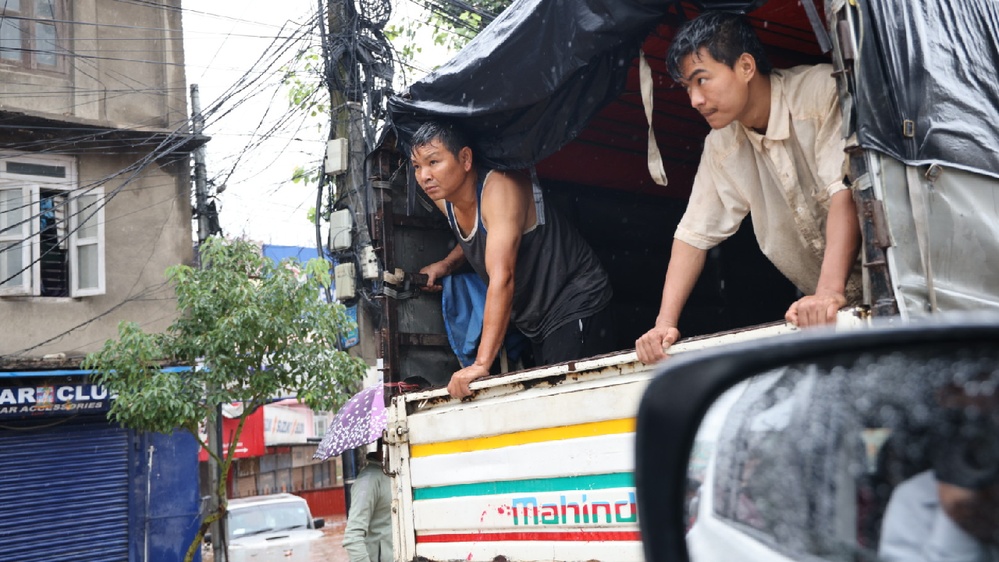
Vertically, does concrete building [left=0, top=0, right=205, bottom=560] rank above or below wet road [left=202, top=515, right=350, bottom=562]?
above

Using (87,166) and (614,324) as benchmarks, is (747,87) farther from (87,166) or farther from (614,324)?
(87,166)

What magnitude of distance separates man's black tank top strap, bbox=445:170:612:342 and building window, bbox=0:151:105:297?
880 centimetres

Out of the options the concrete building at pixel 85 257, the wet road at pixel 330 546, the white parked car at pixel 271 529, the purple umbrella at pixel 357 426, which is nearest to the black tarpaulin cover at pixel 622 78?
the purple umbrella at pixel 357 426

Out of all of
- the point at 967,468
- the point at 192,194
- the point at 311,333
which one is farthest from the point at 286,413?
the point at 967,468

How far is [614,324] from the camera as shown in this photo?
514 centimetres

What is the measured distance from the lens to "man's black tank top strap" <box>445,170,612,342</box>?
4.58m

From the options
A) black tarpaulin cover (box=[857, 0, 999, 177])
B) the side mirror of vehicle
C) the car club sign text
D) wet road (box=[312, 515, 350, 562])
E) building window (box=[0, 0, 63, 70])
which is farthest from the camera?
wet road (box=[312, 515, 350, 562])

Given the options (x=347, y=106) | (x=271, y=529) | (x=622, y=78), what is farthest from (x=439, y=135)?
(x=271, y=529)

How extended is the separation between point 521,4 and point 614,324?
74.6 inches

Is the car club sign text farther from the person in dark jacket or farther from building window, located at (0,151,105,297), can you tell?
the person in dark jacket

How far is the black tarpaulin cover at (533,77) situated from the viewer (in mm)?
3674

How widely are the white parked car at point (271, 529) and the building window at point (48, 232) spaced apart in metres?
3.85

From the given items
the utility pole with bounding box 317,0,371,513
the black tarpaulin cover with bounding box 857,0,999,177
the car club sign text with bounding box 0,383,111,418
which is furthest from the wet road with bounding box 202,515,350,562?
the black tarpaulin cover with bounding box 857,0,999,177

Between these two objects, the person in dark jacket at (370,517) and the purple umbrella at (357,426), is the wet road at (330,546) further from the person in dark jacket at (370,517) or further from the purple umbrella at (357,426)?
the person in dark jacket at (370,517)
